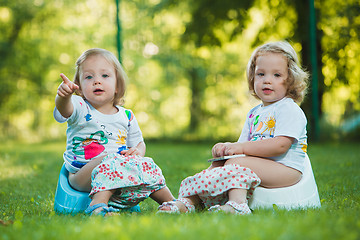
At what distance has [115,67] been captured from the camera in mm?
2912

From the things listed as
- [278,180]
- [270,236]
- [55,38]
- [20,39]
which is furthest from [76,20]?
[270,236]

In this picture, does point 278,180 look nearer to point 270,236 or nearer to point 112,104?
point 270,236

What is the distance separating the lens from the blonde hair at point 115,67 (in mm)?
2867

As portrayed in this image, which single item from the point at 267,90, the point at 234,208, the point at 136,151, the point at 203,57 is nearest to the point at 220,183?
the point at 234,208

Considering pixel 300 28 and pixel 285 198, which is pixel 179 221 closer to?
pixel 285 198

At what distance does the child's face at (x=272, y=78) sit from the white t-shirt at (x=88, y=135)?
38.6 inches

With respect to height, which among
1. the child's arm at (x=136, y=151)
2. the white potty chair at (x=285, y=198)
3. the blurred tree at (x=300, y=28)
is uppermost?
the blurred tree at (x=300, y=28)

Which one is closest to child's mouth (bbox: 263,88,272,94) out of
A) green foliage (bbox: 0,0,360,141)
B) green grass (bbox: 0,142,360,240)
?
green grass (bbox: 0,142,360,240)

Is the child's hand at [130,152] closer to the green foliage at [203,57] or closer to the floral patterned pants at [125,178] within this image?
the floral patterned pants at [125,178]

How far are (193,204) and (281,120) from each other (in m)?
0.74

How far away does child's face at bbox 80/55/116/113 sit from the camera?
9.10ft

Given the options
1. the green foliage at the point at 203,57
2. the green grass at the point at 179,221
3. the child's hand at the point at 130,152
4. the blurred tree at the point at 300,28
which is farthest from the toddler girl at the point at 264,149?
the blurred tree at the point at 300,28

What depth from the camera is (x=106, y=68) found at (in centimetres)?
283

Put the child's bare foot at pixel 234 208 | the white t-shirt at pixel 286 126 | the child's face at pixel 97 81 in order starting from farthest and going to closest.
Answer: the child's face at pixel 97 81, the white t-shirt at pixel 286 126, the child's bare foot at pixel 234 208
